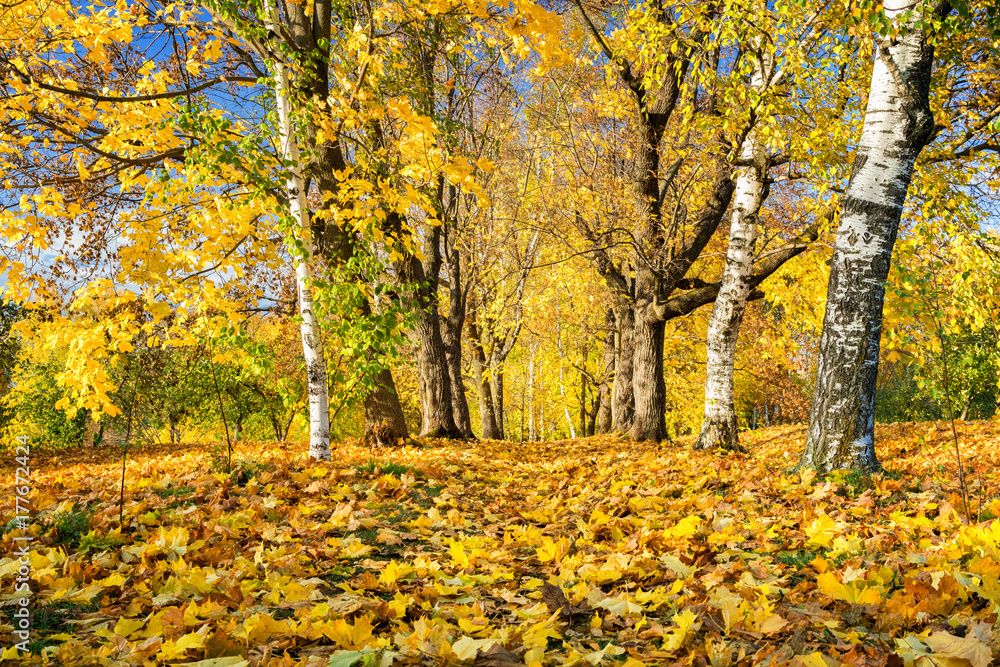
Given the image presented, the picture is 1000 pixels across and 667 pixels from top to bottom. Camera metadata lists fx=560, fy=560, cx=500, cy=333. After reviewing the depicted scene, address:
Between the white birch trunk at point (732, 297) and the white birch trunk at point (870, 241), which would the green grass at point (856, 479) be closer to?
the white birch trunk at point (870, 241)

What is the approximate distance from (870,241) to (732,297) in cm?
291

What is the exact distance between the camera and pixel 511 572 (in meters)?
2.76

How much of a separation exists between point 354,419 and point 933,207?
79.4 feet

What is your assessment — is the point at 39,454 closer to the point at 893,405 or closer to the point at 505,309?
the point at 505,309

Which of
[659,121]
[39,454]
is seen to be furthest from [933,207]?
[39,454]

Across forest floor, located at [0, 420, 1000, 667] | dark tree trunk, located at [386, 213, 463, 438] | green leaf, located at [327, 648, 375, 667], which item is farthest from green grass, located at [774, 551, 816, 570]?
dark tree trunk, located at [386, 213, 463, 438]

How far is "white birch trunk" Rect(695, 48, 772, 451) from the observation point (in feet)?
23.5

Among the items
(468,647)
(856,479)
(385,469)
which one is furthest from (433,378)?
(468,647)

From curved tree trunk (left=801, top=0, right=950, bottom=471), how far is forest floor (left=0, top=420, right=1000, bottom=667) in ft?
1.51

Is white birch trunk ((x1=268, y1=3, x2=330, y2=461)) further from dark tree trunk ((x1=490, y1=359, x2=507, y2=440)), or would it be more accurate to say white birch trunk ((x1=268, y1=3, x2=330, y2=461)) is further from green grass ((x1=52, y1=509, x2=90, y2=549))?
dark tree trunk ((x1=490, y1=359, x2=507, y2=440))

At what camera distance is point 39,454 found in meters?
12.4

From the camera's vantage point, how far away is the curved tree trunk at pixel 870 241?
4.34 metres

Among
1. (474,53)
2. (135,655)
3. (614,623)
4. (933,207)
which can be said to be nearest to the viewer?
(135,655)

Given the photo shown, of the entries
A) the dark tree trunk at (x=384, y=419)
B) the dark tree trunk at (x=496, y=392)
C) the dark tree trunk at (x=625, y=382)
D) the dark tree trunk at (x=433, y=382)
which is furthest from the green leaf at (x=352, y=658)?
the dark tree trunk at (x=496, y=392)
